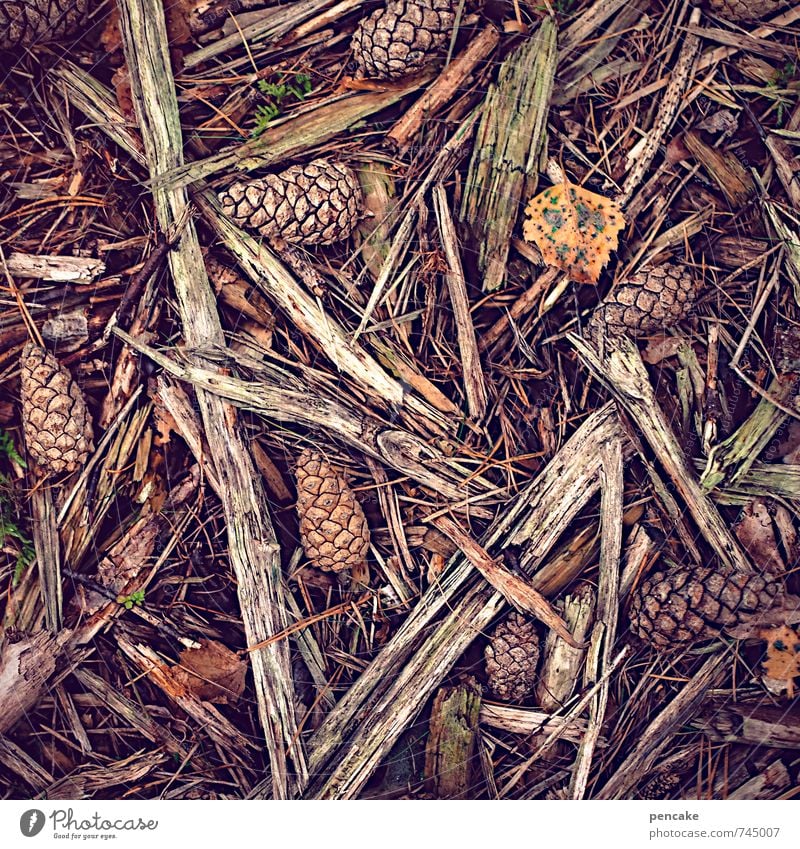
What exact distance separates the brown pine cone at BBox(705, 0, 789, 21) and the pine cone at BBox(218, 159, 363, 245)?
950 millimetres

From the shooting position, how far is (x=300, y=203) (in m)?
1.42

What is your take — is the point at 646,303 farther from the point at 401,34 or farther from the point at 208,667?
the point at 208,667

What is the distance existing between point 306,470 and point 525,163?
89cm

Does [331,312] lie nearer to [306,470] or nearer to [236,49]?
[306,470]

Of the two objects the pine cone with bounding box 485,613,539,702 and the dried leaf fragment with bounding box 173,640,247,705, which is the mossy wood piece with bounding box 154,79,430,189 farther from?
the pine cone with bounding box 485,613,539,702

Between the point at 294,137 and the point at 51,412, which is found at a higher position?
the point at 294,137

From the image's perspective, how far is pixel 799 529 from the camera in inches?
59.7

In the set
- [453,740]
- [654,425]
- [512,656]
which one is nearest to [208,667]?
[453,740]

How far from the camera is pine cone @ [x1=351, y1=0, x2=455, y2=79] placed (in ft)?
4.63

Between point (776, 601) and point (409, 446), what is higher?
point (409, 446)

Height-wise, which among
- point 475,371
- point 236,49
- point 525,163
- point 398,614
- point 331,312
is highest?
point 236,49

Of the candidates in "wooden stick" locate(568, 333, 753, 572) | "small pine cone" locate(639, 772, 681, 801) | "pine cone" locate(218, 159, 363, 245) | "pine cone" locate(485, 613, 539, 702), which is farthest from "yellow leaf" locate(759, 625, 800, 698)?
"pine cone" locate(218, 159, 363, 245)

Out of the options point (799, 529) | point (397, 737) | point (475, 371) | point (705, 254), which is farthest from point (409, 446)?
point (799, 529)

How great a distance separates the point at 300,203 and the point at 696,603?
129 cm
